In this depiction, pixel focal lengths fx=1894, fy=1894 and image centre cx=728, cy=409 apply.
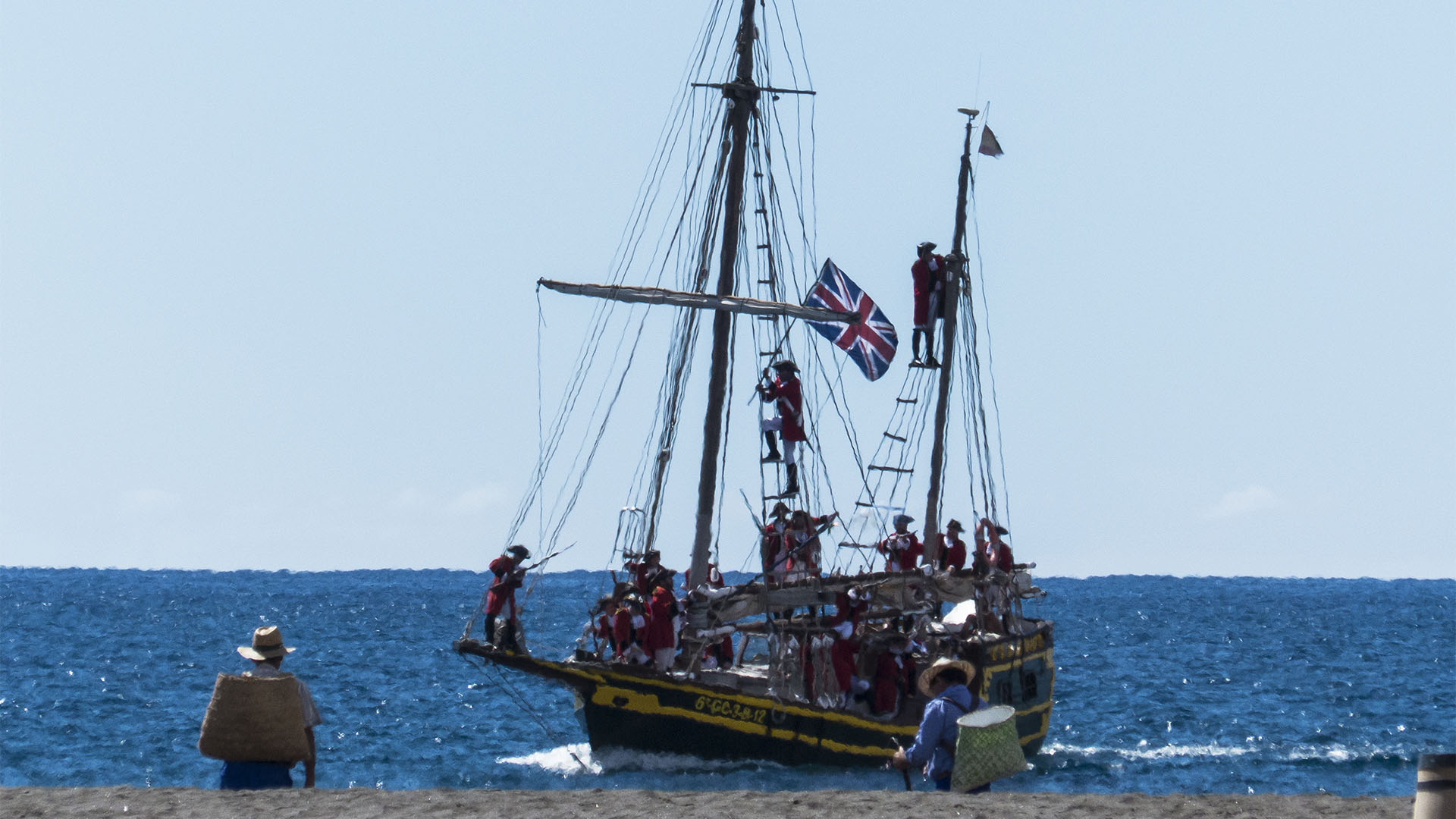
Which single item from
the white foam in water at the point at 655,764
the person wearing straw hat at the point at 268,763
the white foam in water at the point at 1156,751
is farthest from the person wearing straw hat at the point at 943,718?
the white foam in water at the point at 1156,751

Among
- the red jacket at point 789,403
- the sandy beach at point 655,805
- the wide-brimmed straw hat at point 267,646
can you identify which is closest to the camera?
the sandy beach at point 655,805

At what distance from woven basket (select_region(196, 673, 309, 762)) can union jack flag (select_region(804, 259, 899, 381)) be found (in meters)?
22.0

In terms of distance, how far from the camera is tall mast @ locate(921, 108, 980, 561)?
3984 cm

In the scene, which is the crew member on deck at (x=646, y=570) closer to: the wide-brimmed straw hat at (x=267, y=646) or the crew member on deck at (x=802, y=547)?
the crew member on deck at (x=802, y=547)

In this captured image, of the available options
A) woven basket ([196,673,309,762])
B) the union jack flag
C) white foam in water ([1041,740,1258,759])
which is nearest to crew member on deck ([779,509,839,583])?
the union jack flag

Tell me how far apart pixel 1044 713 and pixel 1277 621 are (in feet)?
314

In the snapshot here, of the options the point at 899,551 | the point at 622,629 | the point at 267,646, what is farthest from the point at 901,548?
the point at 267,646

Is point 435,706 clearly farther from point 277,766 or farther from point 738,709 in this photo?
point 277,766

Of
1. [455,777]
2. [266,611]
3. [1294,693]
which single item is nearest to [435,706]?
[455,777]

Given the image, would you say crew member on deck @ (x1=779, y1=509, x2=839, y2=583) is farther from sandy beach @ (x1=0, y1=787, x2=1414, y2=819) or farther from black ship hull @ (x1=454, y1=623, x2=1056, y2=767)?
sandy beach @ (x1=0, y1=787, x2=1414, y2=819)

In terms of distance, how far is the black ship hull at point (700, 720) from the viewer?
2833 cm

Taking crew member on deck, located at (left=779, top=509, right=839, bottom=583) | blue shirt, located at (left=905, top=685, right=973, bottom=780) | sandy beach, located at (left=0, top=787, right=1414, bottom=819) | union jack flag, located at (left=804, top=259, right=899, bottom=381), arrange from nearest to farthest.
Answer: sandy beach, located at (left=0, top=787, right=1414, bottom=819) < blue shirt, located at (left=905, top=685, right=973, bottom=780) < crew member on deck, located at (left=779, top=509, right=839, bottom=583) < union jack flag, located at (left=804, top=259, right=899, bottom=381)

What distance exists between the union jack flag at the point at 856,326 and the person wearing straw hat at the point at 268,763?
A: 848 inches

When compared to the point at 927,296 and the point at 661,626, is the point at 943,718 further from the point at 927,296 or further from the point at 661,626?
the point at 927,296
